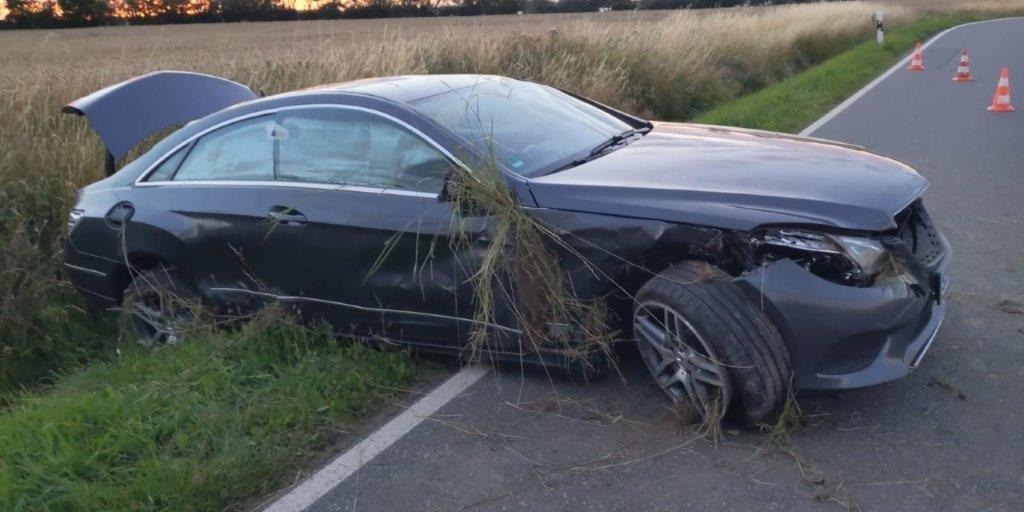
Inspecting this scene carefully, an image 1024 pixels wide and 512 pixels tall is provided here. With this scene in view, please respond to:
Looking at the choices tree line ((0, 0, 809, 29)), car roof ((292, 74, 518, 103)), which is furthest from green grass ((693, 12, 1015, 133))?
tree line ((0, 0, 809, 29))

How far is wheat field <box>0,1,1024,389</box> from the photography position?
7.16 meters

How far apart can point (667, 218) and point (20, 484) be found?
292 cm

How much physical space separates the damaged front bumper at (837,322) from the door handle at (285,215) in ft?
7.62

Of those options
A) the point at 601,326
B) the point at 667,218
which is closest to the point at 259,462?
the point at 601,326

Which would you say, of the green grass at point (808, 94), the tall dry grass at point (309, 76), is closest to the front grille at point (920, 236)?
the tall dry grass at point (309, 76)

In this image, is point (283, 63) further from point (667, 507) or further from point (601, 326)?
point (667, 507)

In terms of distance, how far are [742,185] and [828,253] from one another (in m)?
0.49

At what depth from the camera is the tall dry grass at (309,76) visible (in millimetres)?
7141

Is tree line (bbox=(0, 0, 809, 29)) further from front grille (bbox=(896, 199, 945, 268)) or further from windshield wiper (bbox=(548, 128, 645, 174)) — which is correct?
front grille (bbox=(896, 199, 945, 268))

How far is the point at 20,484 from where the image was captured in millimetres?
4219

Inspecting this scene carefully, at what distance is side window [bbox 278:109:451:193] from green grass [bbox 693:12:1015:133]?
7893mm

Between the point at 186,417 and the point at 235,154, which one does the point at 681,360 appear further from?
the point at 235,154

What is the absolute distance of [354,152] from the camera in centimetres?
536

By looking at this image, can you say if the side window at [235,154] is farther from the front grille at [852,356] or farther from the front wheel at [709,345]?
the front grille at [852,356]
